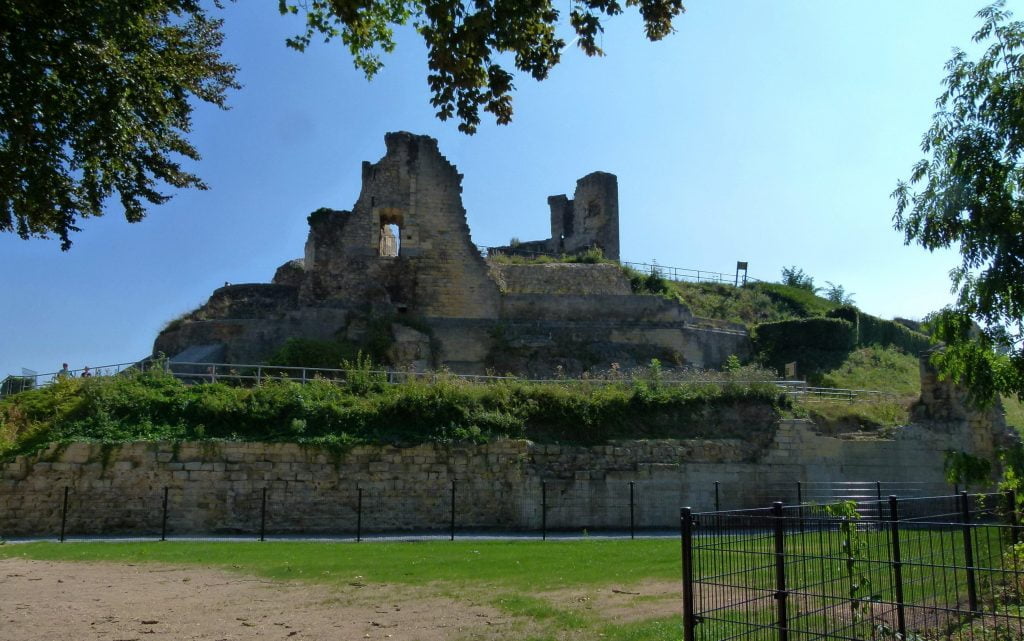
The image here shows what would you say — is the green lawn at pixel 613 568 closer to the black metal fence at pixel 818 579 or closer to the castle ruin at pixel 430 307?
the black metal fence at pixel 818 579

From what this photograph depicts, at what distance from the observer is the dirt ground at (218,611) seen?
832cm

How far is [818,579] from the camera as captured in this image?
7.15 metres

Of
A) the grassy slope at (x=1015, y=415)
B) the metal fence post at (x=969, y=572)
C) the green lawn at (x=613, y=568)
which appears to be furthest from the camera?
the grassy slope at (x=1015, y=415)

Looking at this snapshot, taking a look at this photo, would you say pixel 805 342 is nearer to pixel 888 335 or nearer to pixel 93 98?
pixel 888 335

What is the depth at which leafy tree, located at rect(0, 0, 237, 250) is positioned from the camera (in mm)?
8555

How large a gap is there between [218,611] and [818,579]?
619 centimetres

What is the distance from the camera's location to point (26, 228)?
11.1 m

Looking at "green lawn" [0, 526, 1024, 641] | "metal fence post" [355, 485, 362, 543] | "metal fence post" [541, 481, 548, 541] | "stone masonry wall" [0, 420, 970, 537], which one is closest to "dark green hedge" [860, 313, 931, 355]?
"stone masonry wall" [0, 420, 970, 537]

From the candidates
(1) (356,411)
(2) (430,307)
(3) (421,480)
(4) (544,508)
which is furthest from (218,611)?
(2) (430,307)

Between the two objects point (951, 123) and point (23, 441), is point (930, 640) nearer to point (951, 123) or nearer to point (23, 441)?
point (951, 123)

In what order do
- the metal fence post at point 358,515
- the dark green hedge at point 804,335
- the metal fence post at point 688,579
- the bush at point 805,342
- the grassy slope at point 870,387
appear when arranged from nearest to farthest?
the metal fence post at point 688,579, the metal fence post at point 358,515, the grassy slope at point 870,387, the bush at point 805,342, the dark green hedge at point 804,335

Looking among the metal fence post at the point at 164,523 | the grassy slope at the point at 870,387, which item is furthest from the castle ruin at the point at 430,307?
the metal fence post at the point at 164,523

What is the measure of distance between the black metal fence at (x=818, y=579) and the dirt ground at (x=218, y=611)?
2.34m

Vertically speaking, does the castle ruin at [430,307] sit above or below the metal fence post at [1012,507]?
above
